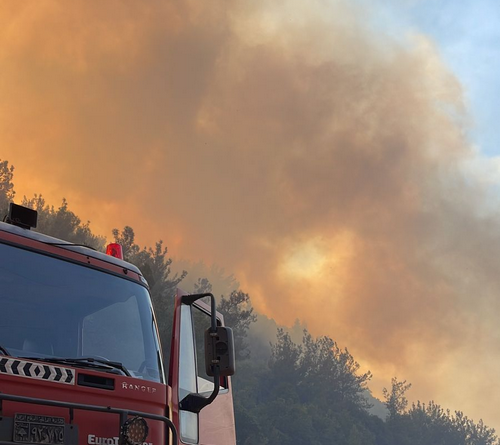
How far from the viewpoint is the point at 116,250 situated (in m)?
7.01

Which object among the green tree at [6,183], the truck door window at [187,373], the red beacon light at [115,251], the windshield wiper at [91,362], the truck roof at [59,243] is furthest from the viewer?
the green tree at [6,183]

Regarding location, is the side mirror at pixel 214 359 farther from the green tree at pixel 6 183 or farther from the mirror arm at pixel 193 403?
the green tree at pixel 6 183

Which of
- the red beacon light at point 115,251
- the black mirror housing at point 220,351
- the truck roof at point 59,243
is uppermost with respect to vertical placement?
the red beacon light at point 115,251

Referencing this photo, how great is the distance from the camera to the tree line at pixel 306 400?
7756cm

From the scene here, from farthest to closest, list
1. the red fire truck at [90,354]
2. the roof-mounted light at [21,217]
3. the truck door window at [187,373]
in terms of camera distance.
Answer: the truck door window at [187,373] → the roof-mounted light at [21,217] → the red fire truck at [90,354]

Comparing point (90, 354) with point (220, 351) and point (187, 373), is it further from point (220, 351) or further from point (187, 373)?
point (187, 373)

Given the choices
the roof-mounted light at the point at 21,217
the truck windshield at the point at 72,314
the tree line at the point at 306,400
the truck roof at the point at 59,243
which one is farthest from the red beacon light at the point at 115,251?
the tree line at the point at 306,400

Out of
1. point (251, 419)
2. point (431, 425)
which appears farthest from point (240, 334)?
point (431, 425)

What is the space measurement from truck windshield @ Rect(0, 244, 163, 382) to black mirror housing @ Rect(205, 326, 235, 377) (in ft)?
1.32

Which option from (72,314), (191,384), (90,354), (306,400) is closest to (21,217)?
(72,314)

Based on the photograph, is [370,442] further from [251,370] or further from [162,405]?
[162,405]

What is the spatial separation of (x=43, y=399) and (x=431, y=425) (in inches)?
5520

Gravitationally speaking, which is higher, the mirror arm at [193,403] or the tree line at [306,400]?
the tree line at [306,400]

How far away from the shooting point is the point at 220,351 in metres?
6.05
